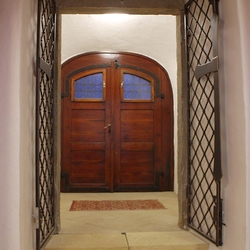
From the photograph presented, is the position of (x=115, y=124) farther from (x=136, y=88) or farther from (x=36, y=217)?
(x=36, y=217)

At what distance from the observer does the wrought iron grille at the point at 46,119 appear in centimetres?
201

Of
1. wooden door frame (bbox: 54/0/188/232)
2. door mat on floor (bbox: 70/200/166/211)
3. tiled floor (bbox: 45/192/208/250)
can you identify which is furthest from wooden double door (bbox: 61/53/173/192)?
wooden door frame (bbox: 54/0/188/232)

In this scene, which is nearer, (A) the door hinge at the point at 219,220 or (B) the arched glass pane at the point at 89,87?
(A) the door hinge at the point at 219,220

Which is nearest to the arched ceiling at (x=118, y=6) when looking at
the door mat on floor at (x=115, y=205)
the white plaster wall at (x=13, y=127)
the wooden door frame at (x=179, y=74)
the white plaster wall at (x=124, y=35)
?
the wooden door frame at (x=179, y=74)

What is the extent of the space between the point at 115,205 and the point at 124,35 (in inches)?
85.2

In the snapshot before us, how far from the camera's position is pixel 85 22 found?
358 cm

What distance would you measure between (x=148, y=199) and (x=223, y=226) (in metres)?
1.79

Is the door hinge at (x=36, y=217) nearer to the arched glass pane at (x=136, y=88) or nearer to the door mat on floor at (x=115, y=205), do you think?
the door mat on floor at (x=115, y=205)

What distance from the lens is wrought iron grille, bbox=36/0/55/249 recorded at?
6.58 feet

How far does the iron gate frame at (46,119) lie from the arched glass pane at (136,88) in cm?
189

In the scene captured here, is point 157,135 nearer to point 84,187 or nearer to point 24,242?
point 84,187

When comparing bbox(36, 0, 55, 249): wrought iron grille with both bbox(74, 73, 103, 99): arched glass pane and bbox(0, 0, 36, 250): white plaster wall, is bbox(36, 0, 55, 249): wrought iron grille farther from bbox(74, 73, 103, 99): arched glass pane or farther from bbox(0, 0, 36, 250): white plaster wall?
bbox(74, 73, 103, 99): arched glass pane

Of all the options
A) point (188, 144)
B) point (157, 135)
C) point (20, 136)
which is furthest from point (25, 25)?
point (157, 135)

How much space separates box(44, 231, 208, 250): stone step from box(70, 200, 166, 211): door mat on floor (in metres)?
0.90
